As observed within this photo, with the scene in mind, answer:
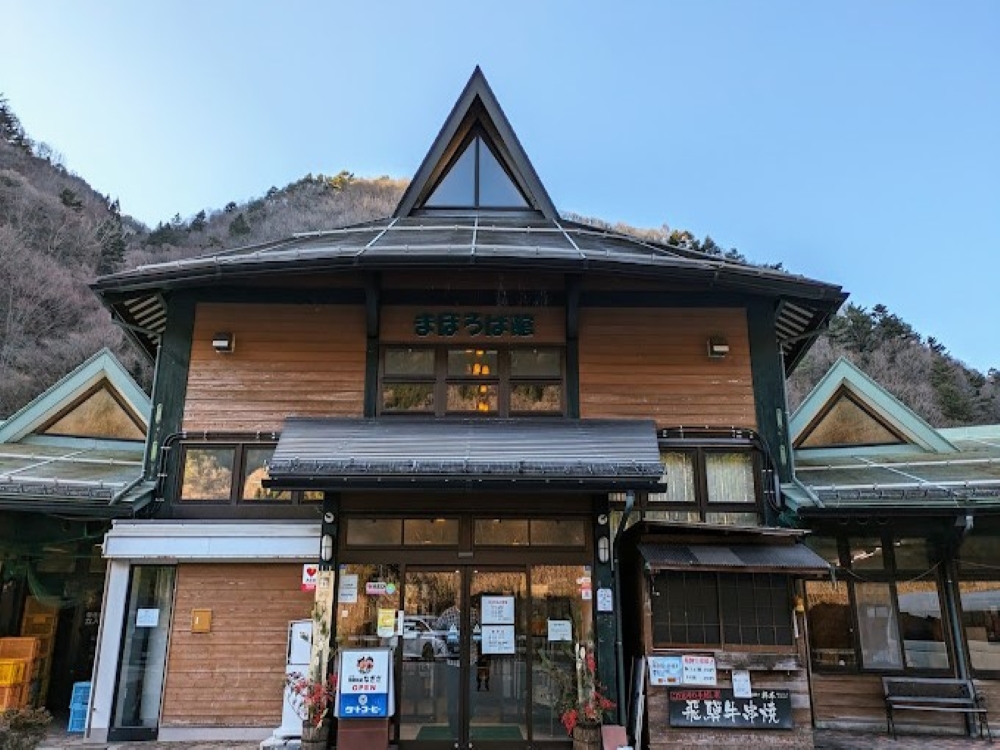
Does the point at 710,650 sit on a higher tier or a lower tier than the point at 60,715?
higher

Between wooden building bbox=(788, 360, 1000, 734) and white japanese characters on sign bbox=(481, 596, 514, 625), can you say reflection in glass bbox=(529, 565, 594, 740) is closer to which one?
white japanese characters on sign bbox=(481, 596, 514, 625)

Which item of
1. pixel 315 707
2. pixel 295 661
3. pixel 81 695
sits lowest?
pixel 81 695

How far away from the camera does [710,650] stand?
7234 millimetres

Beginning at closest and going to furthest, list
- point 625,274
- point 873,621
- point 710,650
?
point 710,650
point 625,274
point 873,621

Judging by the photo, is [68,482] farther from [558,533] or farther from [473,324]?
[558,533]

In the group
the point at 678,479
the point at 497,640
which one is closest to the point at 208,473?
the point at 497,640

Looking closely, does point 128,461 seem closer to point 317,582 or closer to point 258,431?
point 258,431

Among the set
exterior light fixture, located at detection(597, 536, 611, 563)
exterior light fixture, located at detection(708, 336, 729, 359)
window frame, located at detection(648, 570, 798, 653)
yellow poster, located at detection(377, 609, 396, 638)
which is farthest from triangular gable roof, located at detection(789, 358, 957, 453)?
yellow poster, located at detection(377, 609, 396, 638)

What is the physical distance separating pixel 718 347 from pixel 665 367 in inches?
28.6

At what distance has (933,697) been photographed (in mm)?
8523

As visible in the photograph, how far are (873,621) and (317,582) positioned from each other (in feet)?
23.9

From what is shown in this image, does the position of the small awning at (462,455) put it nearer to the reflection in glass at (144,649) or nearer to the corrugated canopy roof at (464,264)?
the corrugated canopy roof at (464,264)

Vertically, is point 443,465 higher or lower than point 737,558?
higher

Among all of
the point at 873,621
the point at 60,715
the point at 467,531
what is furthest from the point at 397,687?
the point at 873,621
